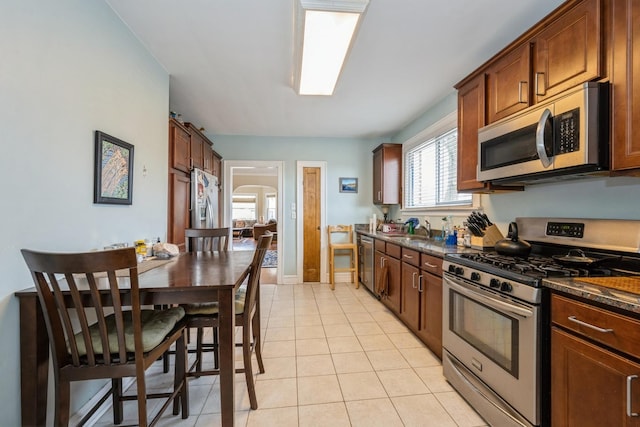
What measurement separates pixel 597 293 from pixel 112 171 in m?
2.58

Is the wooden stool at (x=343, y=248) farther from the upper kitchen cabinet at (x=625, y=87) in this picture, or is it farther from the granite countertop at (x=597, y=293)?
the upper kitchen cabinet at (x=625, y=87)

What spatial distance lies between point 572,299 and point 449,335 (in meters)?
0.93

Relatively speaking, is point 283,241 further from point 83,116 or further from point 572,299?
point 572,299

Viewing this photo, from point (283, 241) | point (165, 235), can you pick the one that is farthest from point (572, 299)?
point (283, 241)

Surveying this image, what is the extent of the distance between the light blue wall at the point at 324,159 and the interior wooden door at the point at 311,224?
0.17 meters

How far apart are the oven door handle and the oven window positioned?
0.13ft

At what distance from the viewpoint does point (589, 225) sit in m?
1.56

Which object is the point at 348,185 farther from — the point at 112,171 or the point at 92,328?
the point at 92,328

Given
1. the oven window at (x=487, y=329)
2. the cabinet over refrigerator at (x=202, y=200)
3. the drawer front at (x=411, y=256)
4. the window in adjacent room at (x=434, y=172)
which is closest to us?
the oven window at (x=487, y=329)

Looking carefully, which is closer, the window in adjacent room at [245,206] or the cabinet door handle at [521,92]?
the cabinet door handle at [521,92]

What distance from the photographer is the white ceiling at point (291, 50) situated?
1.73 metres

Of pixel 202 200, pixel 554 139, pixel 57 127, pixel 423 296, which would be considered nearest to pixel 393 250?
pixel 423 296

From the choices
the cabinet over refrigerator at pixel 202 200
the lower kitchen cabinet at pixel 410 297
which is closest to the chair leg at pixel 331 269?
the lower kitchen cabinet at pixel 410 297

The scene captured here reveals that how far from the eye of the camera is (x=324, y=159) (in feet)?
15.2
